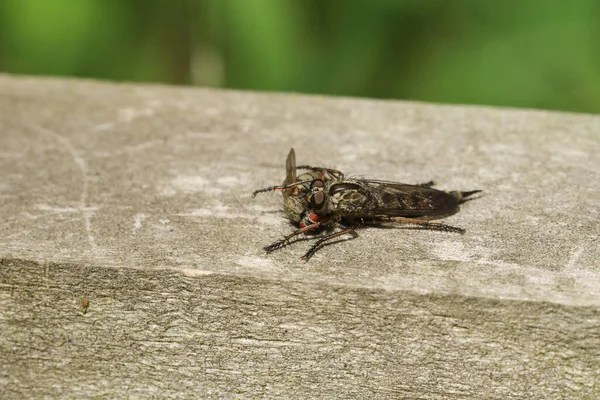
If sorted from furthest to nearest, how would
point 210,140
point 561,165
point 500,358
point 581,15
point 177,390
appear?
point 581,15 → point 210,140 → point 561,165 → point 177,390 → point 500,358

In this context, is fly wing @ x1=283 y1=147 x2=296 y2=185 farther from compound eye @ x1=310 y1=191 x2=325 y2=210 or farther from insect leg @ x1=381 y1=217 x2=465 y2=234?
insect leg @ x1=381 y1=217 x2=465 y2=234

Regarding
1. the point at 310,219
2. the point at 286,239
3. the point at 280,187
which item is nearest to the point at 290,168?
the point at 280,187

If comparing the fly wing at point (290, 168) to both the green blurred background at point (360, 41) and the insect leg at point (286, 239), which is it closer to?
the insect leg at point (286, 239)

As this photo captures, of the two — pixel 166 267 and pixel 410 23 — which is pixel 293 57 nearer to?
pixel 410 23

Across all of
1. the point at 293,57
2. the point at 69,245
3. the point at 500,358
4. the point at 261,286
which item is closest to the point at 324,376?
the point at 261,286

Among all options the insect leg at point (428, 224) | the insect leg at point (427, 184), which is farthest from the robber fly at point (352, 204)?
the insect leg at point (427, 184)

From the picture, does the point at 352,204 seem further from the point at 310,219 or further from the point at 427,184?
the point at 427,184
